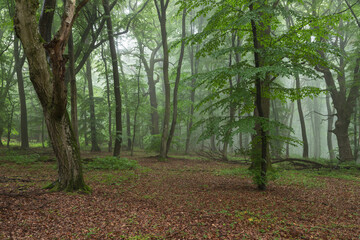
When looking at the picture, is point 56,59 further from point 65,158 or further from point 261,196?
point 261,196

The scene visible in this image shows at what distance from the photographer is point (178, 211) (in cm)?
490

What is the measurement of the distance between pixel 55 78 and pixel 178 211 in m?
3.92

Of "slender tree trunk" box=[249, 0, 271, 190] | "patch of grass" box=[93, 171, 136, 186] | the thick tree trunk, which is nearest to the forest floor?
"patch of grass" box=[93, 171, 136, 186]

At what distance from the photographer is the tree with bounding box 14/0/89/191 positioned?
15.0 ft

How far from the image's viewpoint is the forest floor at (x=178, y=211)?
3.70 meters

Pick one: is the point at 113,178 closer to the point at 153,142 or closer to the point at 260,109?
the point at 260,109

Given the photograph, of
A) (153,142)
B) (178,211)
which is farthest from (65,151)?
(153,142)

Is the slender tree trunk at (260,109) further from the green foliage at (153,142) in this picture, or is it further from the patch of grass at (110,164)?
the green foliage at (153,142)

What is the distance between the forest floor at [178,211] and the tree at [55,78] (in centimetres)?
73

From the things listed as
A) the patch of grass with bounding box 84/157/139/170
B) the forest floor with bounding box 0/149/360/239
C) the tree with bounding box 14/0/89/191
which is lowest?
the forest floor with bounding box 0/149/360/239

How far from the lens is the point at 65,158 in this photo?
5383 mm

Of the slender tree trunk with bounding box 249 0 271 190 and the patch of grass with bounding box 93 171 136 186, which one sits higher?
the slender tree trunk with bounding box 249 0 271 190

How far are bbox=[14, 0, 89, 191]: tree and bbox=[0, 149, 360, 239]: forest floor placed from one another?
73 centimetres

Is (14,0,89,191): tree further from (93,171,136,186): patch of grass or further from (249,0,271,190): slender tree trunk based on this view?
(249,0,271,190): slender tree trunk
